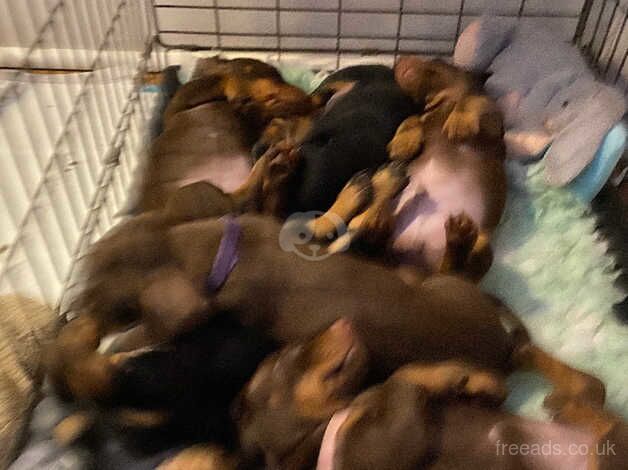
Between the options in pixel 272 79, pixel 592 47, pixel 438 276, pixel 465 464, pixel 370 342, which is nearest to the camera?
pixel 465 464

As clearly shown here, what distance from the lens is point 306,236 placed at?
1.25 metres

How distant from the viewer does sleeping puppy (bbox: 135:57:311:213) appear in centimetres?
146

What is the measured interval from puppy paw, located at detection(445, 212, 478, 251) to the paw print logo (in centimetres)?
17

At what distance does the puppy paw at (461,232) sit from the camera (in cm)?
124

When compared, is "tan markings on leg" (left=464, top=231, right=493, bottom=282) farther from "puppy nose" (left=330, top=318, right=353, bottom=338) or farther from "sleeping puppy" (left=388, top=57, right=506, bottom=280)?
"puppy nose" (left=330, top=318, right=353, bottom=338)

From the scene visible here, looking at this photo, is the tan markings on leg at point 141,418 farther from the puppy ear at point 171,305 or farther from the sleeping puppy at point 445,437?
the sleeping puppy at point 445,437

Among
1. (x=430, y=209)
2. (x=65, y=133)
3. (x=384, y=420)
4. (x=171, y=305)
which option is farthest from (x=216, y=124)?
(x=384, y=420)

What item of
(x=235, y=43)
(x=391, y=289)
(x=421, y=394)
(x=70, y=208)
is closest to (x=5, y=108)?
(x=70, y=208)

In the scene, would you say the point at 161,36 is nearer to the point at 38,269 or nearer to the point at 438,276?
the point at 38,269

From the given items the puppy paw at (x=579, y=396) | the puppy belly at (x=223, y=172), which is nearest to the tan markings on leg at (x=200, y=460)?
the puppy paw at (x=579, y=396)

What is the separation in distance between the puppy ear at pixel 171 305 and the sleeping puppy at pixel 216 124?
A: 1.01 ft

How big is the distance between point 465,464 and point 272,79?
1034 mm

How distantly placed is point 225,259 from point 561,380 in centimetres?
53

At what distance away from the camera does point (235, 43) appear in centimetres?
201
